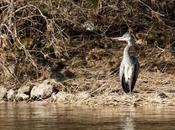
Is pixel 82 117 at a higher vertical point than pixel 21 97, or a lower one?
lower

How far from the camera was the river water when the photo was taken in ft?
35.0

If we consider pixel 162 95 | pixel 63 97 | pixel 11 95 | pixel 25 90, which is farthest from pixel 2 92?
pixel 162 95

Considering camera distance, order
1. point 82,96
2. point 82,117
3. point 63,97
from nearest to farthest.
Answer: point 82,117 → point 82,96 → point 63,97

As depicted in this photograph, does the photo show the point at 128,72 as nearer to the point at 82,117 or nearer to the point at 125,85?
the point at 125,85

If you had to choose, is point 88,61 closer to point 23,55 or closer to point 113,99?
point 23,55

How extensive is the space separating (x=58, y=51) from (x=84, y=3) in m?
1.90

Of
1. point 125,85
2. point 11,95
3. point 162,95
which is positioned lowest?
point 162,95

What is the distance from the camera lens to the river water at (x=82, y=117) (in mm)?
10656

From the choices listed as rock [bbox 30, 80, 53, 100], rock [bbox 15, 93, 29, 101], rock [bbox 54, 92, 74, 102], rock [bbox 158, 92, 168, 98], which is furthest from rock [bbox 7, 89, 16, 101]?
rock [bbox 158, 92, 168, 98]

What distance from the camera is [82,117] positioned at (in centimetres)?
1179

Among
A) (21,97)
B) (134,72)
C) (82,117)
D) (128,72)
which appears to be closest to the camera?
(82,117)

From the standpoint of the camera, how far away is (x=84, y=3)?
671 inches

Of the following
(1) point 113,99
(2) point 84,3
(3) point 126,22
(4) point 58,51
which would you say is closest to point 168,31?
(3) point 126,22

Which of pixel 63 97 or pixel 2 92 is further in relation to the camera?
pixel 2 92
